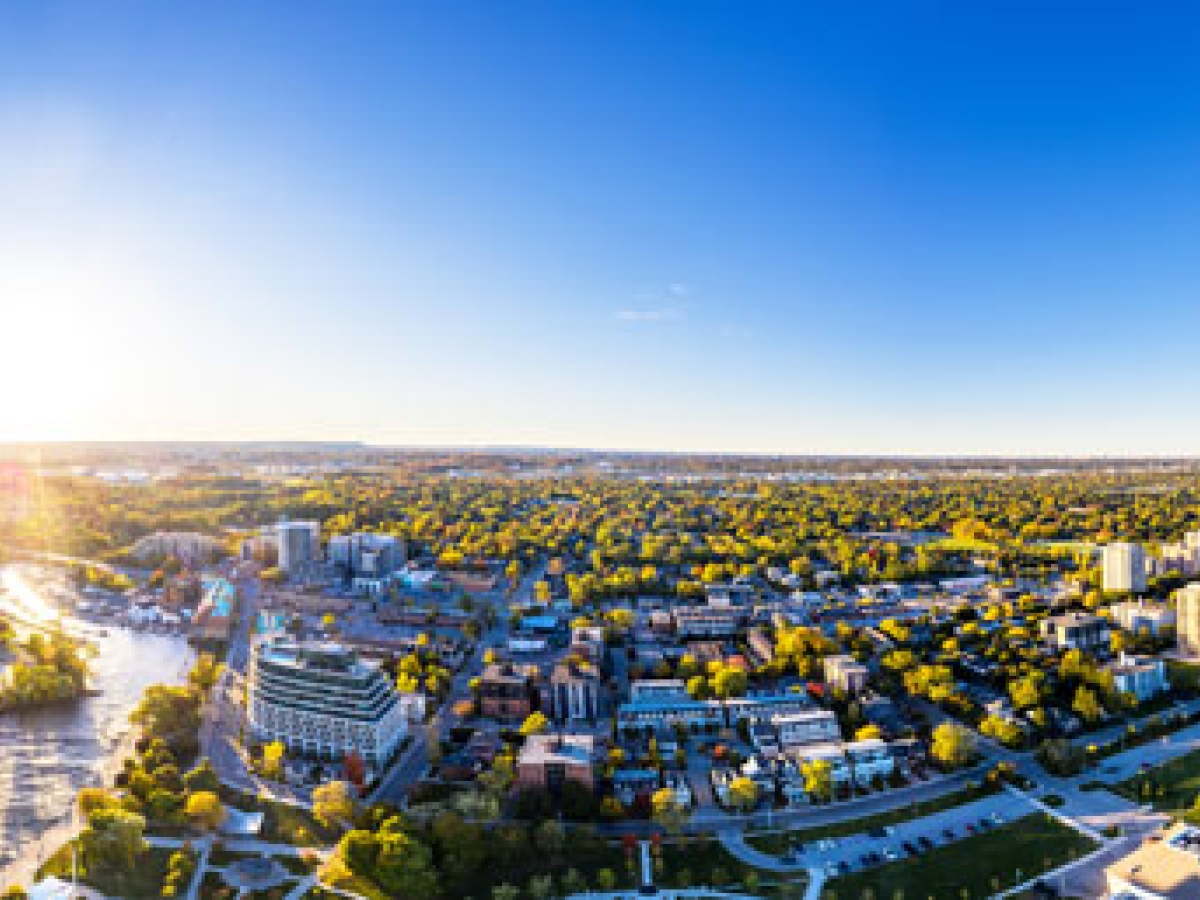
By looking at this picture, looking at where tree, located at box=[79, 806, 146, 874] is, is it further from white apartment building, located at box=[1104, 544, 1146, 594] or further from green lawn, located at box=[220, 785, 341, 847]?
white apartment building, located at box=[1104, 544, 1146, 594]

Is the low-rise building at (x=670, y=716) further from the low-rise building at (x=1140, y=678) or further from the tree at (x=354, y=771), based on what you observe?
the low-rise building at (x=1140, y=678)

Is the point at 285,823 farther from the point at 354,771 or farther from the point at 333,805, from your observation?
the point at 354,771

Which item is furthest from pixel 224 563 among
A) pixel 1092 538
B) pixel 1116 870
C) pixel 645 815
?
pixel 1092 538

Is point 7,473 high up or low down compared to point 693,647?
up

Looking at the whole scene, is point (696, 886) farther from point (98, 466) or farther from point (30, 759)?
point (98, 466)

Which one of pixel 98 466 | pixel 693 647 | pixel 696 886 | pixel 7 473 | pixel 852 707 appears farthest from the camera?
pixel 98 466

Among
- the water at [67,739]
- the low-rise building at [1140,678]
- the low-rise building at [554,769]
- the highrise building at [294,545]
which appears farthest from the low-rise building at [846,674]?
the highrise building at [294,545]

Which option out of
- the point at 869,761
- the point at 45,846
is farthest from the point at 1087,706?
the point at 45,846
